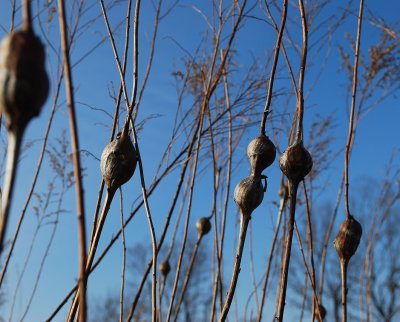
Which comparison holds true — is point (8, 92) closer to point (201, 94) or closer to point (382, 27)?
point (201, 94)

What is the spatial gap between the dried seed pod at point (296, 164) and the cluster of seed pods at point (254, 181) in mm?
17

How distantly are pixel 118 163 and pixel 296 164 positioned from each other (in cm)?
18

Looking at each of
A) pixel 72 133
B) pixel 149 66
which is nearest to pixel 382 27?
pixel 149 66

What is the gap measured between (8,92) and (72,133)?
0.04 metres

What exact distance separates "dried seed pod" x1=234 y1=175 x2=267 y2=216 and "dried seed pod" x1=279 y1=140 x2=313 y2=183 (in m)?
0.03

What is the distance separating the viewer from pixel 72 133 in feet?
1.02

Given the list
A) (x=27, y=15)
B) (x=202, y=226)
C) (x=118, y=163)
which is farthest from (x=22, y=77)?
(x=202, y=226)

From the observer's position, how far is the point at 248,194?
1.80 feet

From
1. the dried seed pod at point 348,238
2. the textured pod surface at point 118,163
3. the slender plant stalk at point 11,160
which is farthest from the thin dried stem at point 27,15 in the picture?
the dried seed pod at point 348,238

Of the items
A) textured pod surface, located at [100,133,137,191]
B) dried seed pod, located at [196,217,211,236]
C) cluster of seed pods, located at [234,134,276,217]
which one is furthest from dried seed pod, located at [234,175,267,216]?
dried seed pod, located at [196,217,211,236]

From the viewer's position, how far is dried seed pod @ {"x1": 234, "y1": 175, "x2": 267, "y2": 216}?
1.81 feet

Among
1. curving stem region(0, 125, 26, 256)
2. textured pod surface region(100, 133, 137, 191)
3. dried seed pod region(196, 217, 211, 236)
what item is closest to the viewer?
curving stem region(0, 125, 26, 256)

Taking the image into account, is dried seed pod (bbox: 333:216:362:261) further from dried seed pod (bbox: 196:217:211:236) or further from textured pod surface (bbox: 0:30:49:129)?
dried seed pod (bbox: 196:217:211:236)

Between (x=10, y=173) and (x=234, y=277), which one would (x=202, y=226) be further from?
(x=10, y=173)
